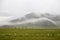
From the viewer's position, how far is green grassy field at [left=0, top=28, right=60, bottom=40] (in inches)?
50.1

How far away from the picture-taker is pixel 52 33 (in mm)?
1278

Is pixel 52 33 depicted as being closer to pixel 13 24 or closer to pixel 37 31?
pixel 37 31

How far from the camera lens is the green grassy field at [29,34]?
1272 mm

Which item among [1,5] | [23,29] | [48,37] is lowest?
[48,37]

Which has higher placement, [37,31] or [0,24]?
[0,24]

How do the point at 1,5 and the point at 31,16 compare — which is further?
the point at 1,5

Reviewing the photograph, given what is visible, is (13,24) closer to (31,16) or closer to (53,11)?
(31,16)

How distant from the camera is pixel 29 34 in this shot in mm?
1277

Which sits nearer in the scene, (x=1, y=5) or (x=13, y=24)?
(x=13, y=24)

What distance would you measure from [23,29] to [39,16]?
226mm

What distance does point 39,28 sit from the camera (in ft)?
4.21

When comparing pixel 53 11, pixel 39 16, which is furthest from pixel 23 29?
pixel 53 11

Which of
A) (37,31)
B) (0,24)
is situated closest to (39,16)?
(37,31)

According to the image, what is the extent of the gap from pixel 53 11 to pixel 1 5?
62 cm
